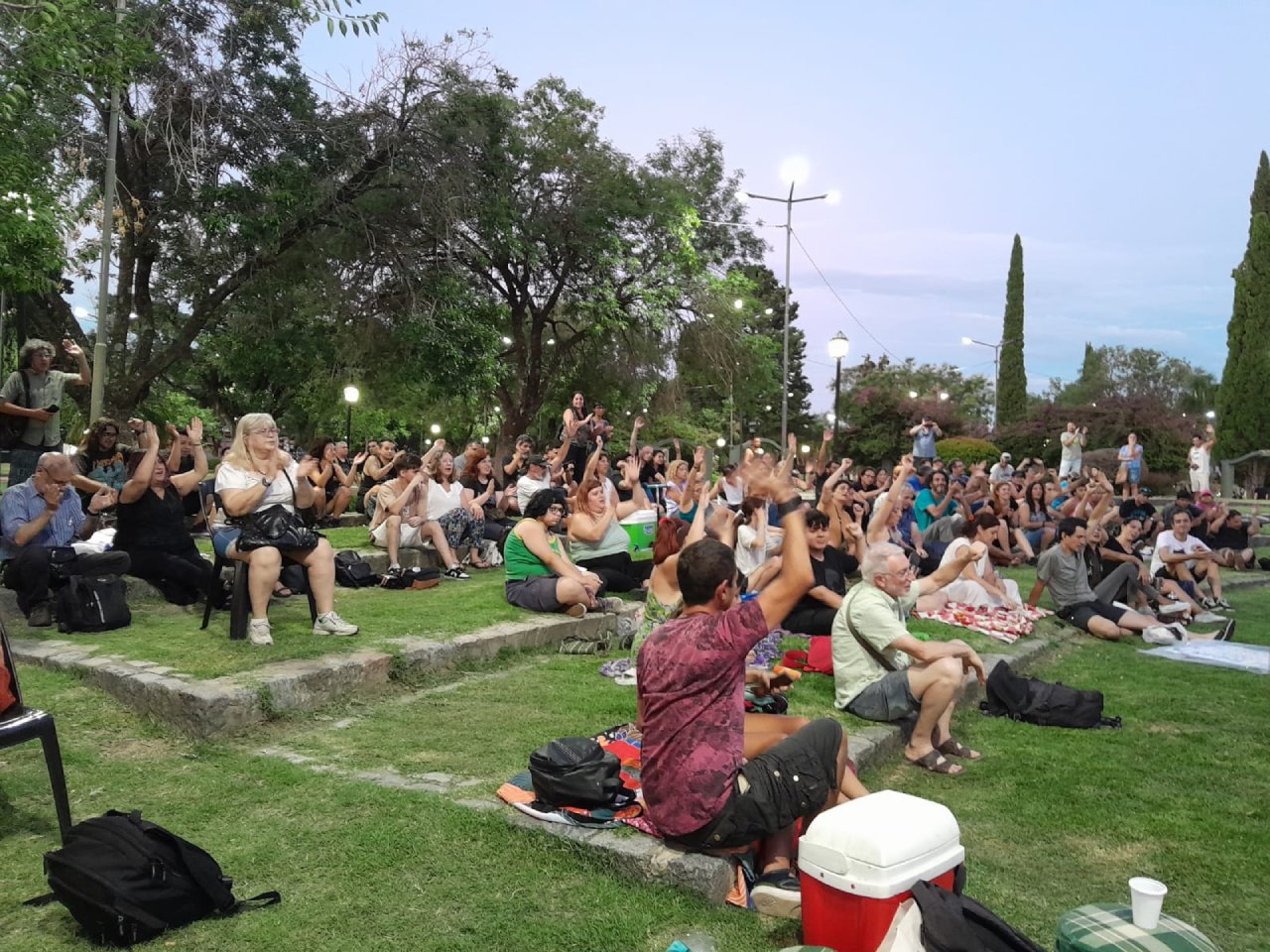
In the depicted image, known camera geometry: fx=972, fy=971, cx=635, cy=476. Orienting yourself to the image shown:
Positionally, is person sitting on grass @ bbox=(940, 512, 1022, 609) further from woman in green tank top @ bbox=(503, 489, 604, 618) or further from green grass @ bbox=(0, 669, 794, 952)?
green grass @ bbox=(0, 669, 794, 952)

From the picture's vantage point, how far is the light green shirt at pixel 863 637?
5645mm

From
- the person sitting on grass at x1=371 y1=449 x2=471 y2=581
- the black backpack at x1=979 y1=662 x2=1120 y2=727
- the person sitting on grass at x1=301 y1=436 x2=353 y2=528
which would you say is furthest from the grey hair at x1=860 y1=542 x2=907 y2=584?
the person sitting on grass at x1=301 y1=436 x2=353 y2=528

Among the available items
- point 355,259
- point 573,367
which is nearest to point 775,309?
point 573,367

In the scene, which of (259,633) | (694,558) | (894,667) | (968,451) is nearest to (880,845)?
(694,558)

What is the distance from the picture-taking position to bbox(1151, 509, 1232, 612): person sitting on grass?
11.7 m

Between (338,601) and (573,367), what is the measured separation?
1893 cm

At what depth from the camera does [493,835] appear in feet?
12.7

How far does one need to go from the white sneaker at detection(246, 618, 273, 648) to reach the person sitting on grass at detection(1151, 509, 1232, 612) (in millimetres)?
10343

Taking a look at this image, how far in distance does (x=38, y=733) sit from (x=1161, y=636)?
31.1 feet

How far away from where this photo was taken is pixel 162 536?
7.06 metres

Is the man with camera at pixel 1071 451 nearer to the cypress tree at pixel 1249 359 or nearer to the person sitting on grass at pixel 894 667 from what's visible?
the person sitting on grass at pixel 894 667

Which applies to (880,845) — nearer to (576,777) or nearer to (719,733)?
(719,733)

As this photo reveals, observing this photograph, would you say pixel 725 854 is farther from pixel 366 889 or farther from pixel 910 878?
pixel 366 889

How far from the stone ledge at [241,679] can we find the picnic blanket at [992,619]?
474 cm
